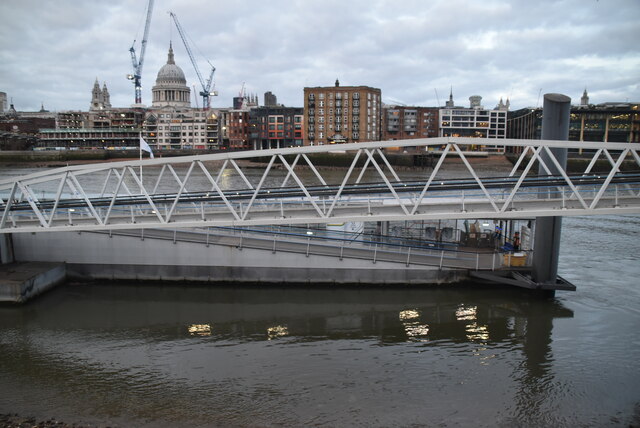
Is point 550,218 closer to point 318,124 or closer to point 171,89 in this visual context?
point 318,124

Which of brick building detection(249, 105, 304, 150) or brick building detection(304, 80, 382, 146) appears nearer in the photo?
brick building detection(304, 80, 382, 146)

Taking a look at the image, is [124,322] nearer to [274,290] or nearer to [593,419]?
[274,290]

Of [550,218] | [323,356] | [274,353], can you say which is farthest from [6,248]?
[550,218]

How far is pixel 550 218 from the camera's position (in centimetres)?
1745

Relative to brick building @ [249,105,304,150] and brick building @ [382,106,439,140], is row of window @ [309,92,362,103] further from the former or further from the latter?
brick building @ [382,106,439,140]

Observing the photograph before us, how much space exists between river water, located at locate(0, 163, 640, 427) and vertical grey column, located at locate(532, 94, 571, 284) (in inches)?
52.6

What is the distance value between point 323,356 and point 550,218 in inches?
365

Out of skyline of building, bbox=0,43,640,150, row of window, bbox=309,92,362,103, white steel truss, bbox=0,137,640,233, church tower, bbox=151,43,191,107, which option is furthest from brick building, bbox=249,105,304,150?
white steel truss, bbox=0,137,640,233

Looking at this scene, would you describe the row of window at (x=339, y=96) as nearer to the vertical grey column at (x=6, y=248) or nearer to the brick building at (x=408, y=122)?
the brick building at (x=408, y=122)

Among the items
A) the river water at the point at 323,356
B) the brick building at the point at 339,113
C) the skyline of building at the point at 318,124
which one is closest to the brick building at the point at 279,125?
the skyline of building at the point at 318,124

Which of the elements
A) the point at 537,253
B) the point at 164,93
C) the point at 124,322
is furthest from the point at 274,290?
the point at 164,93

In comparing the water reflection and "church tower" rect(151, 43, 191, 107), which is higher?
"church tower" rect(151, 43, 191, 107)

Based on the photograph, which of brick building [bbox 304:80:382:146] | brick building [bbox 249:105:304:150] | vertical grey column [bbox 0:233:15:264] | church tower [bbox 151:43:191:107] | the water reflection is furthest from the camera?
church tower [bbox 151:43:191:107]

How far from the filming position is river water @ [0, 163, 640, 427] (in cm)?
1129
